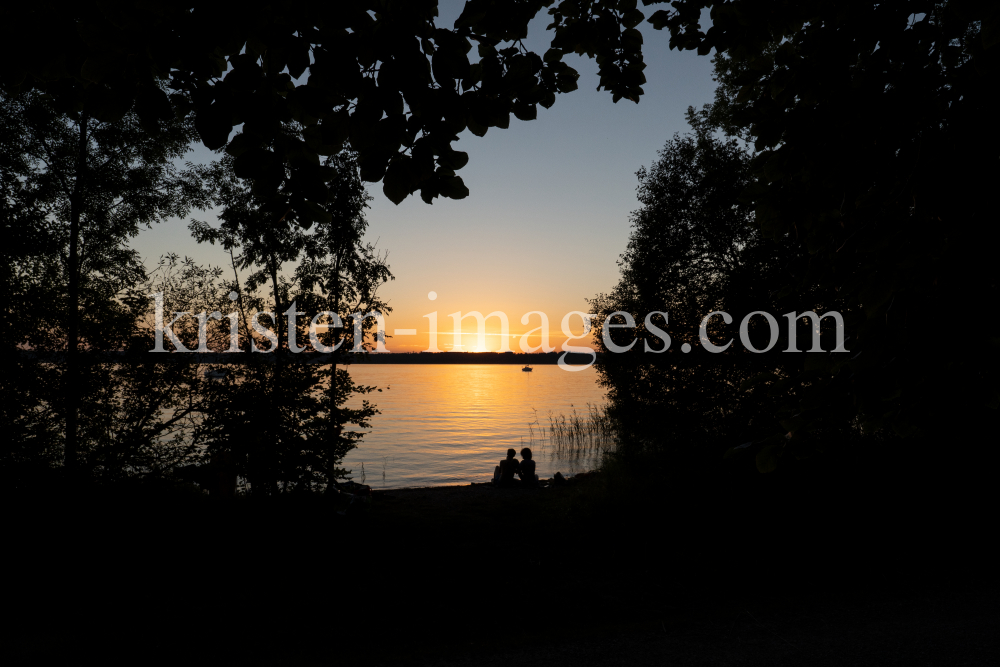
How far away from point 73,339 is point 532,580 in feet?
24.5

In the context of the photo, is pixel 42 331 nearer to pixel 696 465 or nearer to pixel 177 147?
pixel 177 147

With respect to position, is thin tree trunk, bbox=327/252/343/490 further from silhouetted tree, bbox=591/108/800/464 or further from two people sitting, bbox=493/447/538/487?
two people sitting, bbox=493/447/538/487

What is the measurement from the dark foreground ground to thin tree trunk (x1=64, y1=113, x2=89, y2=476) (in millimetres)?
811

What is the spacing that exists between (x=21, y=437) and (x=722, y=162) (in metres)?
12.3

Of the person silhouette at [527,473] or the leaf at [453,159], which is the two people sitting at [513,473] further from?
the leaf at [453,159]

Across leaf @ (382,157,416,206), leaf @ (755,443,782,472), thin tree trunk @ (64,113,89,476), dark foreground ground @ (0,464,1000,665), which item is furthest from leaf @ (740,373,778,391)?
thin tree trunk @ (64,113,89,476)

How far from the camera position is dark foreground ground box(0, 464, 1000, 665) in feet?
19.0

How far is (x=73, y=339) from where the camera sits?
850 cm

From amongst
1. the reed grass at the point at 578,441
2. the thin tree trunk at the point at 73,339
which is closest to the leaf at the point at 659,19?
the thin tree trunk at the point at 73,339

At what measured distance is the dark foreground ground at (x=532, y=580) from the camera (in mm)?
5777

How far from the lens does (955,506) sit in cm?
937

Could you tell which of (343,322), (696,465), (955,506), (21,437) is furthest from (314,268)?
(955,506)

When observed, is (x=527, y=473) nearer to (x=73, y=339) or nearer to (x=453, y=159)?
(x=73, y=339)

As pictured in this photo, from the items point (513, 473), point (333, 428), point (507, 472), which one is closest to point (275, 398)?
point (333, 428)
